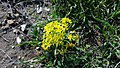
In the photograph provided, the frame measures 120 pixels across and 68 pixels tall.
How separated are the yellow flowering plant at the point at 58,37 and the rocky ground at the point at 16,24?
12.3 inches

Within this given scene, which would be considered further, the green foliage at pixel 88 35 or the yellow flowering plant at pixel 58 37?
the green foliage at pixel 88 35

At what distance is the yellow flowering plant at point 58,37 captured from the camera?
9.63 ft

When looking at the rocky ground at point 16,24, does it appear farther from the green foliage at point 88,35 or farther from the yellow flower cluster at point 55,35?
the yellow flower cluster at point 55,35

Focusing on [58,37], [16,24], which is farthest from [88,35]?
[16,24]

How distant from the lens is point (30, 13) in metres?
3.55

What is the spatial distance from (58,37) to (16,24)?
724mm

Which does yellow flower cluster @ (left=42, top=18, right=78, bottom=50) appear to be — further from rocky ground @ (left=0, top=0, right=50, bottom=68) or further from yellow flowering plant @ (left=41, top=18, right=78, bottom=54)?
rocky ground @ (left=0, top=0, right=50, bottom=68)

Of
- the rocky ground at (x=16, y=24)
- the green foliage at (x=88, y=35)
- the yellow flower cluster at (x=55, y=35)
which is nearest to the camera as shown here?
the yellow flower cluster at (x=55, y=35)

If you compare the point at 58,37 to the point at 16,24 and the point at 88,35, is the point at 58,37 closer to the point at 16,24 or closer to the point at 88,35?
the point at 88,35

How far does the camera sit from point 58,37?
2.93 m

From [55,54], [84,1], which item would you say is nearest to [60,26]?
[55,54]

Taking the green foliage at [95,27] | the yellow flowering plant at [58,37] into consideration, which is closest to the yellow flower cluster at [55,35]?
the yellow flowering plant at [58,37]

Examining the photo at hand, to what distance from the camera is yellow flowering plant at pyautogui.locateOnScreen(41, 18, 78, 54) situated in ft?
9.63

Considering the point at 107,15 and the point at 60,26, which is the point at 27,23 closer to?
the point at 60,26
